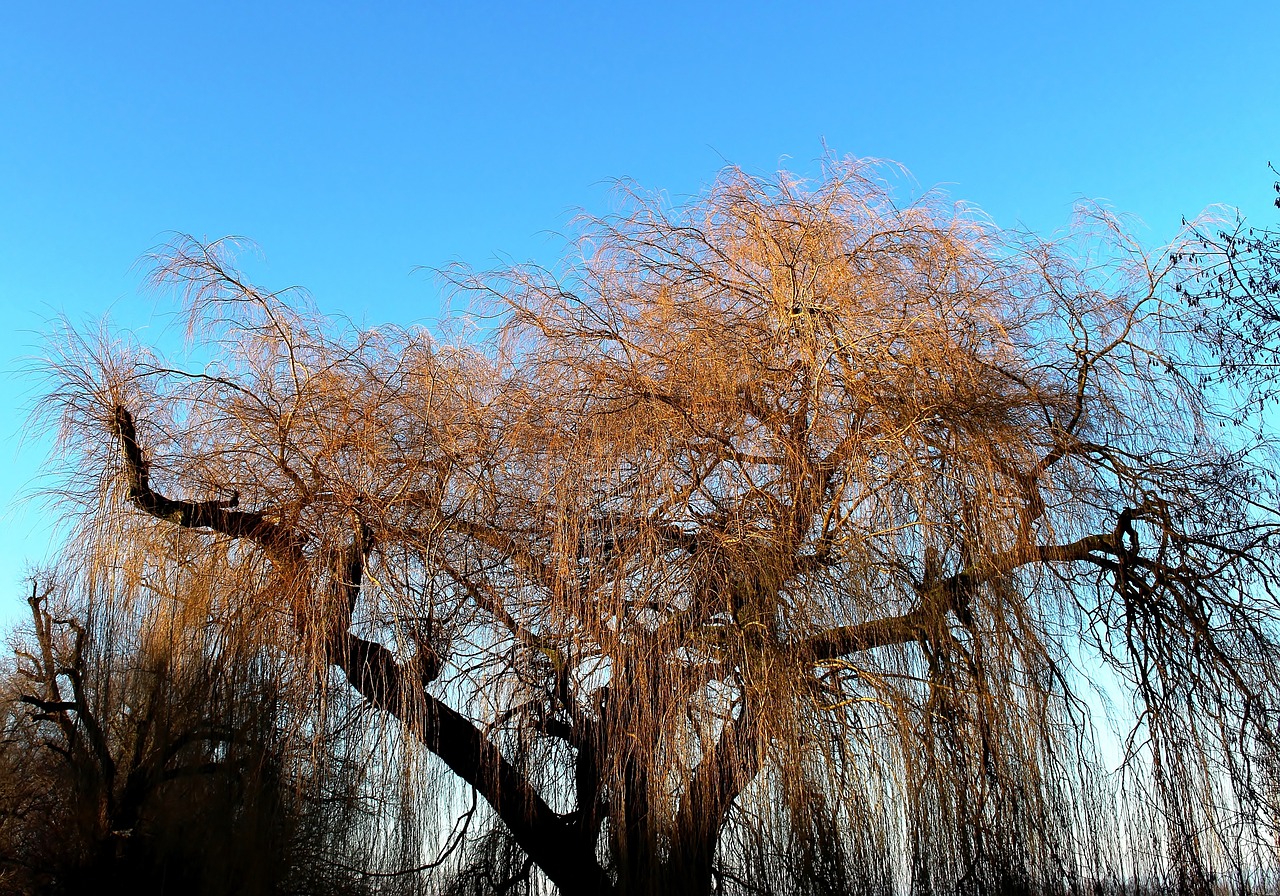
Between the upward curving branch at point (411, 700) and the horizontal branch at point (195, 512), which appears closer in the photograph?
the upward curving branch at point (411, 700)

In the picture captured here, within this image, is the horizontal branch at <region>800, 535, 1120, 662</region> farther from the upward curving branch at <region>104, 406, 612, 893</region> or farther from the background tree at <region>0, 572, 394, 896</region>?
the background tree at <region>0, 572, 394, 896</region>

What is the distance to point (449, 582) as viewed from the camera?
465 centimetres

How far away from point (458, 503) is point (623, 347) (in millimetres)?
1157

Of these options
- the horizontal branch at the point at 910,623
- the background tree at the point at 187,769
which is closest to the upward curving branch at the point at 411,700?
the background tree at the point at 187,769

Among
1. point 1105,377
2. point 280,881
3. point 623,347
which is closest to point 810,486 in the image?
point 623,347

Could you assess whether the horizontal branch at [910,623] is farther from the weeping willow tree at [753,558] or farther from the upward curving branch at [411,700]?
the upward curving branch at [411,700]

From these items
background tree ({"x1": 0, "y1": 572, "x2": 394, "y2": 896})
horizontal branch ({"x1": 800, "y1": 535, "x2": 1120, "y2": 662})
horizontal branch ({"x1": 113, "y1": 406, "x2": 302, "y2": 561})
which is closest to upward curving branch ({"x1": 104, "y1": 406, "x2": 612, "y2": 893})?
horizontal branch ({"x1": 113, "y1": 406, "x2": 302, "y2": 561})

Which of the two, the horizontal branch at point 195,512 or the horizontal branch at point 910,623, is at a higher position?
the horizontal branch at point 195,512

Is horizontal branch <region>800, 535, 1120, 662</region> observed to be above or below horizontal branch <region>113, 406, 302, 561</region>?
below

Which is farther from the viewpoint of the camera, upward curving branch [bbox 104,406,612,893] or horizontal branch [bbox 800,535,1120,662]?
upward curving branch [bbox 104,406,612,893]

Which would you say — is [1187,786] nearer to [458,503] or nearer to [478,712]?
[478,712]

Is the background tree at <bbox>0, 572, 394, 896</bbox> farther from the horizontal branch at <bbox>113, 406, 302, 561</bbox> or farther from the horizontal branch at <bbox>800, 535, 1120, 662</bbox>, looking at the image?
the horizontal branch at <bbox>800, 535, 1120, 662</bbox>

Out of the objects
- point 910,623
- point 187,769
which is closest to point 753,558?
point 910,623

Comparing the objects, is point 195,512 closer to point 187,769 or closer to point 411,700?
point 187,769
